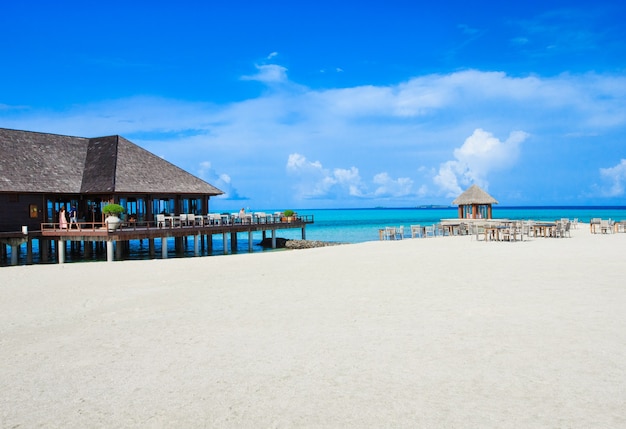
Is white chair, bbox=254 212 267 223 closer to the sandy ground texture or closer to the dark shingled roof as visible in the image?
the dark shingled roof

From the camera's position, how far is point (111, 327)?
818 centimetres

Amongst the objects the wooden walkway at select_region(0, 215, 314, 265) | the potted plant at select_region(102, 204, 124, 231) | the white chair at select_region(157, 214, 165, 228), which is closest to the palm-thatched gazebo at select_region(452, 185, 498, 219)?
the wooden walkway at select_region(0, 215, 314, 265)

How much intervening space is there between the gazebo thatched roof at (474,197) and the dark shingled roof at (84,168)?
55.3 ft

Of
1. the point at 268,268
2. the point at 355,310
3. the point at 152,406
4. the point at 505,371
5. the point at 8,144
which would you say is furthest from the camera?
the point at 8,144

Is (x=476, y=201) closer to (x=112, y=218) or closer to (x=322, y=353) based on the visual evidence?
(x=112, y=218)

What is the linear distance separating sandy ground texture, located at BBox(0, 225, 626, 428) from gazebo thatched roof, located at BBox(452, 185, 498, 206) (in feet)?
73.5

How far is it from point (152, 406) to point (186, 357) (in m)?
1.52

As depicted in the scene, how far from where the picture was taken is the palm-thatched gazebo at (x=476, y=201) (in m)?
34.7

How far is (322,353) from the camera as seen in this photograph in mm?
6438

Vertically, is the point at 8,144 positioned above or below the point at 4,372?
above

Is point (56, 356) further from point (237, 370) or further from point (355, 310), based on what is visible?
point (355, 310)

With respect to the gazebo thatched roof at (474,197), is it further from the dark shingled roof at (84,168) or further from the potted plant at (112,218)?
the potted plant at (112,218)

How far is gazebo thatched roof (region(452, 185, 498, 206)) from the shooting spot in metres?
34.7

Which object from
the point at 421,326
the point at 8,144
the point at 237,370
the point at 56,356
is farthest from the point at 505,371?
the point at 8,144
